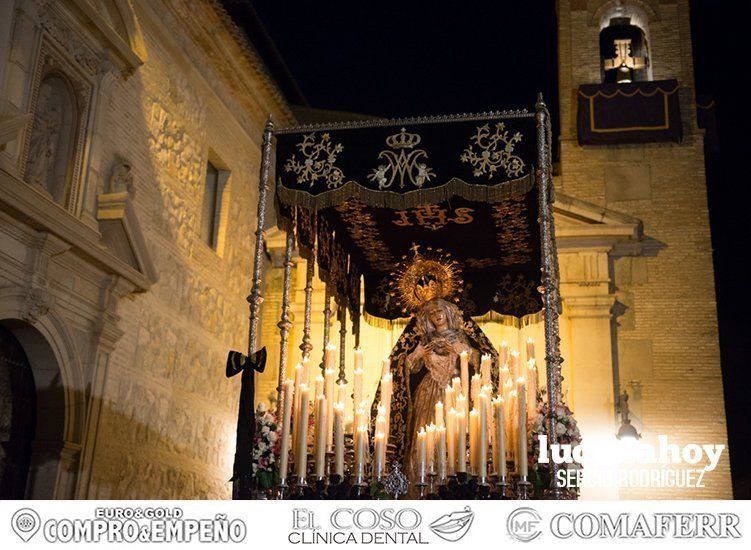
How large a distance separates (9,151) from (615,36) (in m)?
8.92

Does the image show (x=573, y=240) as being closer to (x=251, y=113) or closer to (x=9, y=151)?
(x=251, y=113)

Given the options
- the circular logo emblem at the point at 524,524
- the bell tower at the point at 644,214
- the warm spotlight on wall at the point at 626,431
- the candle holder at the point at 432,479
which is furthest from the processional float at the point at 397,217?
the bell tower at the point at 644,214

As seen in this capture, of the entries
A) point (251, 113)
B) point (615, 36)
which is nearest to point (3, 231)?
point (251, 113)

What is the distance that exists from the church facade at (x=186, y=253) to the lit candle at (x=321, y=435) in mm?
2853

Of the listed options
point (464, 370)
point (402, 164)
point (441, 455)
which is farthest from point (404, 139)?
point (441, 455)

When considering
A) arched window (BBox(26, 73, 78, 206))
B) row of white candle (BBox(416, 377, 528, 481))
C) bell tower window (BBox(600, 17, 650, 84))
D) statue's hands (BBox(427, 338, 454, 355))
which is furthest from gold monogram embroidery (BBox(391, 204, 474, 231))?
bell tower window (BBox(600, 17, 650, 84))

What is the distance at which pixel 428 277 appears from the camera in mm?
8703

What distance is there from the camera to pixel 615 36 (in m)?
13.2

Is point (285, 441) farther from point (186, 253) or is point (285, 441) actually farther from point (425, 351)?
point (186, 253)

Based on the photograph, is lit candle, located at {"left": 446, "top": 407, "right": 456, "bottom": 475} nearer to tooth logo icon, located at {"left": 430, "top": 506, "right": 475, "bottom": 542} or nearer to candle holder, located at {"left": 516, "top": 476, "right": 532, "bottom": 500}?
candle holder, located at {"left": 516, "top": 476, "right": 532, "bottom": 500}

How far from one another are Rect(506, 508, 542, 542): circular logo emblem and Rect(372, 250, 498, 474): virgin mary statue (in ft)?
9.72

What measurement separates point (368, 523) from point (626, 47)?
392 inches

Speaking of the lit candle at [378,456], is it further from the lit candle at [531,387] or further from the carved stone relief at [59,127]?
the carved stone relief at [59,127]

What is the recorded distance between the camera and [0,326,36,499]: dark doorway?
7.95 m
